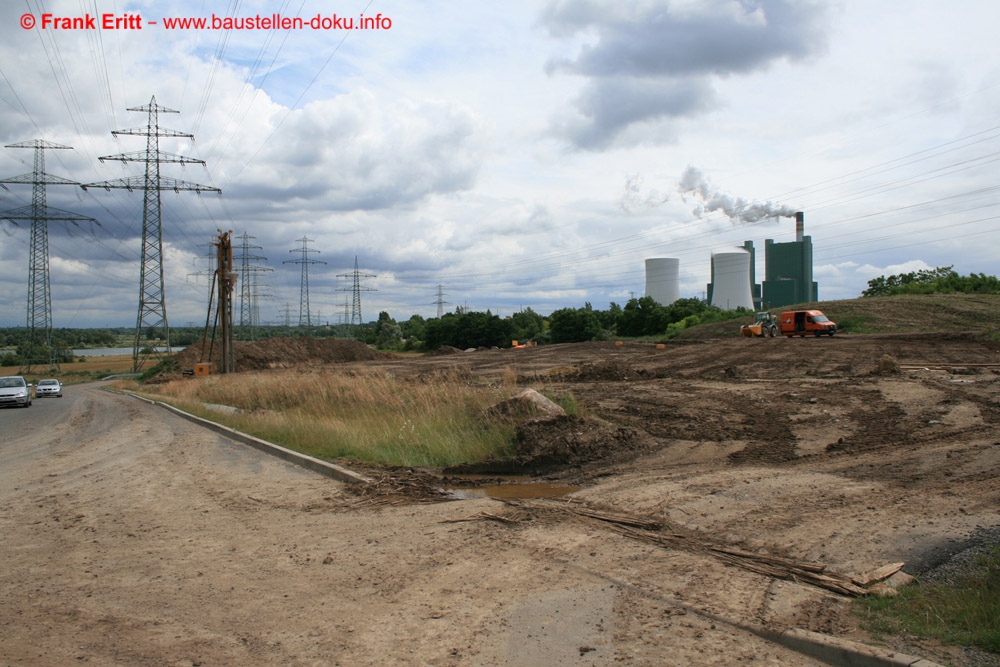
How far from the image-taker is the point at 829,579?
5.25m

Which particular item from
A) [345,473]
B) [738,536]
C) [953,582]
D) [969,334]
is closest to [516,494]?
[345,473]

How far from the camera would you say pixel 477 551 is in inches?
246

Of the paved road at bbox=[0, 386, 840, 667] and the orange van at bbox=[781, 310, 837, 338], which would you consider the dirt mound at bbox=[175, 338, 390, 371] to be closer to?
the orange van at bbox=[781, 310, 837, 338]

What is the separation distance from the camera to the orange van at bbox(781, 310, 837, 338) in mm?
40656

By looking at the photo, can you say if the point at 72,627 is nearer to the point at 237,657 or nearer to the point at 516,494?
the point at 237,657

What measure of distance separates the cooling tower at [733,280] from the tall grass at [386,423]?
62.9 meters

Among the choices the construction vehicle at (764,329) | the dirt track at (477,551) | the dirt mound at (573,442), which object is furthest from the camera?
the construction vehicle at (764,329)

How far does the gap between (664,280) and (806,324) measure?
128 ft

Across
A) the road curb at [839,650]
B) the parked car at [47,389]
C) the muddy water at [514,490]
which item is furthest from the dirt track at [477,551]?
the parked car at [47,389]

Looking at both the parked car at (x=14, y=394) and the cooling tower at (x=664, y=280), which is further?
the cooling tower at (x=664, y=280)

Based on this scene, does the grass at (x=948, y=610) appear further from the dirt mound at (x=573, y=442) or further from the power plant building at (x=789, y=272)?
the power plant building at (x=789, y=272)

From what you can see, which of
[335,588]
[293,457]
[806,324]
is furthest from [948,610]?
[806,324]

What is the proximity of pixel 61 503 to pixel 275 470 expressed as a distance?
320 centimetres

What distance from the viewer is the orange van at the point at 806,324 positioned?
40.7m
